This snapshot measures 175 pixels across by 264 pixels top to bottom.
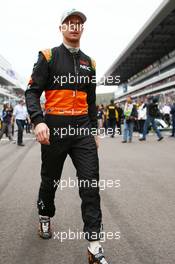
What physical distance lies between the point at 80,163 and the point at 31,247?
90 centimetres

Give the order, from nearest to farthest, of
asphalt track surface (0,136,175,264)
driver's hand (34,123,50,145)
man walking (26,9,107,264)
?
driver's hand (34,123,50,145)
man walking (26,9,107,264)
asphalt track surface (0,136,175,264)

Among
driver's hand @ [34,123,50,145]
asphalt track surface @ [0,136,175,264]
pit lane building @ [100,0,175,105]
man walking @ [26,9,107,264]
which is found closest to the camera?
driver's hand @ [34,123,50,145]

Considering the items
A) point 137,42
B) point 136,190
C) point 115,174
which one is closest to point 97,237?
point 136,190

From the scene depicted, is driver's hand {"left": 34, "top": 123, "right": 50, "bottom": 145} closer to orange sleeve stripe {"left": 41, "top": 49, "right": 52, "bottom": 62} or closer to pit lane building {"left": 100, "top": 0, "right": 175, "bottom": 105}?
orange sleeve stripe {"left": 41, "top": 49, "right": 52, "bottom": 62}

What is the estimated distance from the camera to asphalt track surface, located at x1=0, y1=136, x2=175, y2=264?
3260 millimetres

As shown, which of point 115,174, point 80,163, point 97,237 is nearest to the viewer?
point 97,237

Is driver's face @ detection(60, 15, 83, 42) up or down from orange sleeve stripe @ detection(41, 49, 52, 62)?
up

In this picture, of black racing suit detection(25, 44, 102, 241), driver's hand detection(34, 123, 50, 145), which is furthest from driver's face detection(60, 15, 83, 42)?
driver's hand detection(34, 123, 50, 145)

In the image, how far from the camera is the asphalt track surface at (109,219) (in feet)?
10.7

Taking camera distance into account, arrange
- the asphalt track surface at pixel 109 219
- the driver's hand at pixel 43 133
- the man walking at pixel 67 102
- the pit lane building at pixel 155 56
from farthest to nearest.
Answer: the pit lane building at pixel 155 56 → the asphalt track surface at pixel 109 219 → the man walking at pixel 67 102 → the driver's hand at pixel 43 133

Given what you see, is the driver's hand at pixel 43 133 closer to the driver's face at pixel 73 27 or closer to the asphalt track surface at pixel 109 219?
the driver's face at pixel 73 27

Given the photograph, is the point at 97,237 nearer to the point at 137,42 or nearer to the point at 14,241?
the point at 14,241

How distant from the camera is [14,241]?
360 centimetres

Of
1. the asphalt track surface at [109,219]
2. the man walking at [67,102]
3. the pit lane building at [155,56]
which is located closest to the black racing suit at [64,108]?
the man walking at [67,102]
